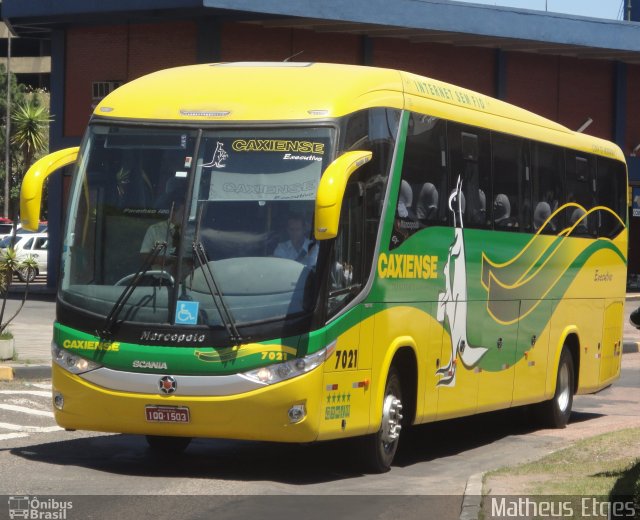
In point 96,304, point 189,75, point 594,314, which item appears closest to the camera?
point 96,304

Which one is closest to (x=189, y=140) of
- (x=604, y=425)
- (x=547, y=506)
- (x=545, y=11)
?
(x=547, y=506)

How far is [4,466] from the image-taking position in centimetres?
1174

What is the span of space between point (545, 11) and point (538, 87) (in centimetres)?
344

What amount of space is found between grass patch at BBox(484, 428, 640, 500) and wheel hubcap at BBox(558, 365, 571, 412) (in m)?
2.25

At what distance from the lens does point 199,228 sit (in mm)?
11203

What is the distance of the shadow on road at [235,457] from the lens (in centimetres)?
1191

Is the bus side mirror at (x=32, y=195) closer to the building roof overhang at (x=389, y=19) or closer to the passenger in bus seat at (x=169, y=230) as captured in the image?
the passenger in bus seat at (x=169, y=230)

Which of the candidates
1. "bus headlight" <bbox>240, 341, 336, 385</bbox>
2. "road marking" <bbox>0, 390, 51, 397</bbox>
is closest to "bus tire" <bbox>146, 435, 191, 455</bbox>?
"bus headlight" <bbox>240, 341, 336, 385</bbox>

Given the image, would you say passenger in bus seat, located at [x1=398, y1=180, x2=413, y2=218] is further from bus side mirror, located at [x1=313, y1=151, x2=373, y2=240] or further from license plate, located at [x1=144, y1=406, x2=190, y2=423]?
license plate, located at [x1=144, y1=406, x2=190, y2=423]

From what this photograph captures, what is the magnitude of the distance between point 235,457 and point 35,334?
14160 millimetres

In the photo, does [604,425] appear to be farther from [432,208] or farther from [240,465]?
[240,465]

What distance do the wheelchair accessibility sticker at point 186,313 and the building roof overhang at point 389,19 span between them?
966 inches

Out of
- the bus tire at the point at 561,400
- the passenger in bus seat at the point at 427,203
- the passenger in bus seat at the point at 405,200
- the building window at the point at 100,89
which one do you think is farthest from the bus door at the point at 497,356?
the building window at the point at 100,89

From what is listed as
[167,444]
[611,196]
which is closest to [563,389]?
[611,196]
